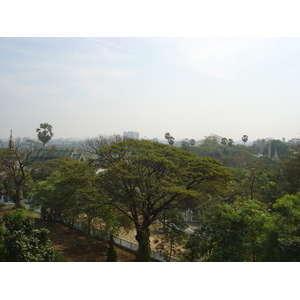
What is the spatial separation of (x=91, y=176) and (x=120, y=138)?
13102 mm

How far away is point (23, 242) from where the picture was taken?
5.14 m

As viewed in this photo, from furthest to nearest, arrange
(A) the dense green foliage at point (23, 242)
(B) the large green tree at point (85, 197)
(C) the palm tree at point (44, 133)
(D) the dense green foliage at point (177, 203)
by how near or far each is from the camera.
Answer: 1. (C) the palm tree at point (44, 133)
2. (B) the large green tree at point (85, 197)
3. (D) the dense green foliage at point (177, 203)
4. (A) the dense green foliage at point (23, 242)

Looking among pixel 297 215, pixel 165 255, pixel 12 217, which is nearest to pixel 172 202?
pixel 165 255

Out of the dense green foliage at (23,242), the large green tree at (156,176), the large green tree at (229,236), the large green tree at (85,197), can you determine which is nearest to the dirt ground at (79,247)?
the large green tree at (85,197)

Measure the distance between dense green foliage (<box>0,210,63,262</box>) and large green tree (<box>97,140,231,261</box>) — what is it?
2600mm

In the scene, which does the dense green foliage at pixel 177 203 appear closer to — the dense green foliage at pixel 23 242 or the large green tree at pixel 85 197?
the large green tree at pixel 85 197

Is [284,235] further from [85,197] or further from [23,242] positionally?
[85,197]

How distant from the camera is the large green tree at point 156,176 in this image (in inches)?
301

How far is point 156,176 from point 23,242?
14.1 ft

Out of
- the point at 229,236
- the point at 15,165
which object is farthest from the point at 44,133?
the point at 229,236

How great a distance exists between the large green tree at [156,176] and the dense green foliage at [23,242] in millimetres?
2600

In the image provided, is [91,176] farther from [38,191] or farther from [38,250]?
[38,191]

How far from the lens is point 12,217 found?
220 inches

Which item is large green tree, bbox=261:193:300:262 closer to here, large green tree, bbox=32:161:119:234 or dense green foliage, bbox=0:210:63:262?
dense green foliage, bbox=0:210:63:262
